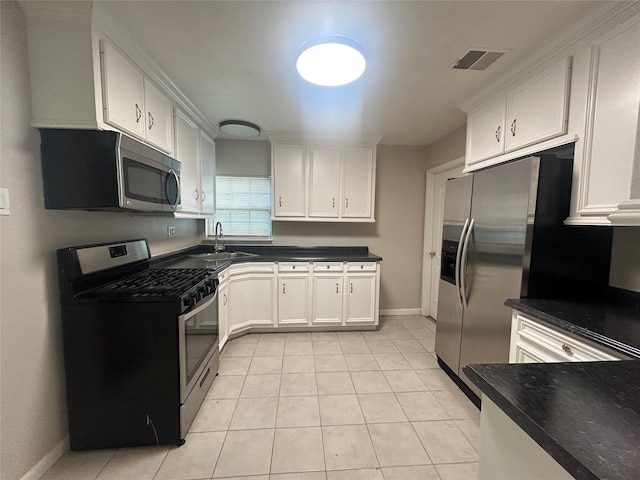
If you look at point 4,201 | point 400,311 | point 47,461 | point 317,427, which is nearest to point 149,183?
point 4,201

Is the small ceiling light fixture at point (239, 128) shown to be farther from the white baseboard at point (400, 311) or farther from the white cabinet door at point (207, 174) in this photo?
the white baseboard at point (400, 311)

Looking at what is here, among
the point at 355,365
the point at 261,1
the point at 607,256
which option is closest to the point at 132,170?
the point at 261,1

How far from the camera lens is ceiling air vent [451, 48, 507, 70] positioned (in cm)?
181

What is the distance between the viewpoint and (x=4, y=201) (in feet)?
4.25

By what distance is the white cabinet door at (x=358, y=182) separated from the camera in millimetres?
3602

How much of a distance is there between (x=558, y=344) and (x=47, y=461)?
2.76 metres

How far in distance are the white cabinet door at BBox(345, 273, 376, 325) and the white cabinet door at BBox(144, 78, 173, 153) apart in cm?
233

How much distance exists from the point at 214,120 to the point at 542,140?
300 centimetres

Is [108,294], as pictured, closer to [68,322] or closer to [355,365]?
[68,322]

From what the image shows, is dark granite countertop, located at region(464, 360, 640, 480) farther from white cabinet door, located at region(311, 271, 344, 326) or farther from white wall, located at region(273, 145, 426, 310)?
white wall, located at region(273, 145, 426, 310)

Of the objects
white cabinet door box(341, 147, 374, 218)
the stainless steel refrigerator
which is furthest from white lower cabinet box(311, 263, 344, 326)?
the stainless steel refrigerator

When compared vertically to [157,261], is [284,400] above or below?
below

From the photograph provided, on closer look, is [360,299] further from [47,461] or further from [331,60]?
[47,461]

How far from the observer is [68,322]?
1.59 meters
